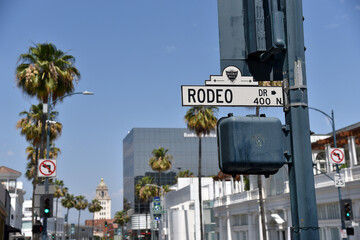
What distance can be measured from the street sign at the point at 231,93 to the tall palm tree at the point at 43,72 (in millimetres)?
27541

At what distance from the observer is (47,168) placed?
25641 mm

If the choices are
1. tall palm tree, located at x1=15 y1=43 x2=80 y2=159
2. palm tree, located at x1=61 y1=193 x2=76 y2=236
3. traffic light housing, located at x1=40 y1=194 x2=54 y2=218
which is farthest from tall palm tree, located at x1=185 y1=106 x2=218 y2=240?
palm tree, located at x1=61 y1=193 x2=76 y2=236

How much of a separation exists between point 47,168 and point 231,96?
2242cm

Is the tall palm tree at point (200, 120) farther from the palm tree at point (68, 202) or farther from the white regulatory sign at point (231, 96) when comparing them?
the palm tree at point (68, 202)

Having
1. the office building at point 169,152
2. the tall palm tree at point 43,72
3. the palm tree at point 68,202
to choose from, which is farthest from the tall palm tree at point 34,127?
the office building at point 169,152

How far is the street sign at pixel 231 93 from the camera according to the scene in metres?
4.70

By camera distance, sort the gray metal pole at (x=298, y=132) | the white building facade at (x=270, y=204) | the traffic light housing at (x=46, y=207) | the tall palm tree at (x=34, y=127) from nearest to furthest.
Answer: the gray metal pole at (x=298, y=132)
the traffic light housing at (x=46, y=207)
the white building facade at (x=270, y=204)
the tall palm tree at (x=34, y=127)

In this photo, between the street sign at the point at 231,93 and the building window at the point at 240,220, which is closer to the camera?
the street sign at the point at 231,93

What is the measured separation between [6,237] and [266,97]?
4255 cm

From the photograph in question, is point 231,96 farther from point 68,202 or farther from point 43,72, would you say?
point 68,202

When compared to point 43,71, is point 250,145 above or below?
below

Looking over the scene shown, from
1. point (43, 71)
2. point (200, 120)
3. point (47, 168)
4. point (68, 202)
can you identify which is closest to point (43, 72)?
point (43, 71)

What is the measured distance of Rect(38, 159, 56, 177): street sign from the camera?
83.7ft

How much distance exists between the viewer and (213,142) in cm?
16175
